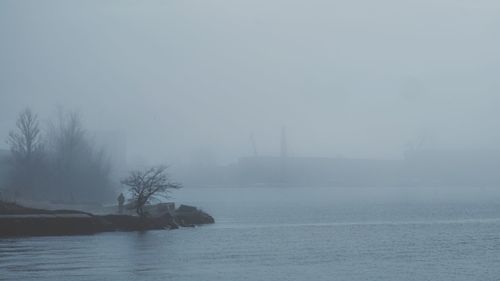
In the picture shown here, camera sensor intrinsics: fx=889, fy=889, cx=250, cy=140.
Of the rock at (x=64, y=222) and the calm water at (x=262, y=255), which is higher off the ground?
the rock at (x=64, y=222)

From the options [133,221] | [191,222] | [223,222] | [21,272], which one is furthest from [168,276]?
[223,222]

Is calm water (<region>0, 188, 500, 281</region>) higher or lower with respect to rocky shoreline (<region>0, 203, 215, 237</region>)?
lower

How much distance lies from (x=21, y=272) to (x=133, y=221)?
2714 cm

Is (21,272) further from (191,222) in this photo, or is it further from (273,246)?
(191,222)

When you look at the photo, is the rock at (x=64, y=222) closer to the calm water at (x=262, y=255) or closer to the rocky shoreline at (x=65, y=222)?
the rocky shoreline at (x=65, y=222)

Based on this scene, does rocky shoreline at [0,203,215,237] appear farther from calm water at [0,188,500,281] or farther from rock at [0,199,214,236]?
calm water at [0,188,500,281]

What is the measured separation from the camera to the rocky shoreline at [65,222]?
54.7m

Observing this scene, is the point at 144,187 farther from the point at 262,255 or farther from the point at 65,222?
the point at 262,255

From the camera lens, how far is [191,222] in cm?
6894

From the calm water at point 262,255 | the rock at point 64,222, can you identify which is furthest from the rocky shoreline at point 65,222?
the calm water at point 262,255

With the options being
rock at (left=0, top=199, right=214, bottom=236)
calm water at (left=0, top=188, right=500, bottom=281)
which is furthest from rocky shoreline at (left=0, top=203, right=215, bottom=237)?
calm water at (left=0, top=188, right=500, bottom=281)

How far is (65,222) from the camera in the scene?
56594 mm

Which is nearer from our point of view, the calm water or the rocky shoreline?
the calm water

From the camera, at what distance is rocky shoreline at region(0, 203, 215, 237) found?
54.7 metres
